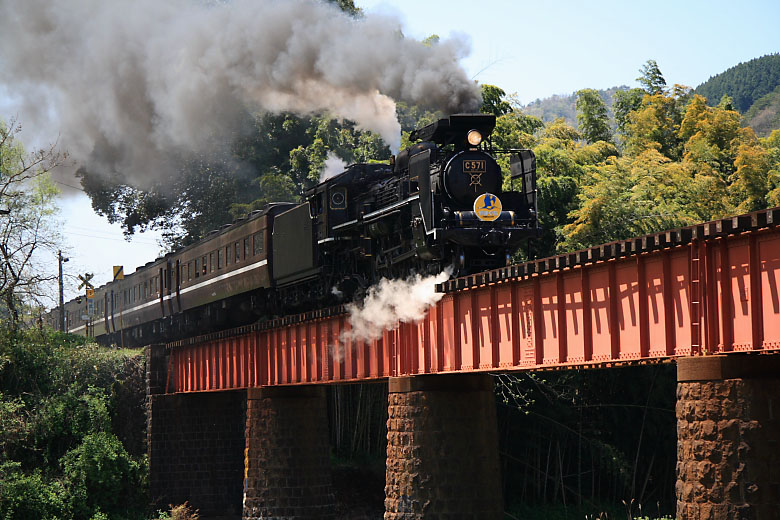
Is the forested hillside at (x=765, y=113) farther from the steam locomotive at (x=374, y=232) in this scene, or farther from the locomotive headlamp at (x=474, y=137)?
the locomotive headlamp at (x=474, y=137)

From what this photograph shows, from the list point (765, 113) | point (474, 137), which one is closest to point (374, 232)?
point (474, 137)

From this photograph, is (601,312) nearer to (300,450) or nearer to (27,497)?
(300,450)

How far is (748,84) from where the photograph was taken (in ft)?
629

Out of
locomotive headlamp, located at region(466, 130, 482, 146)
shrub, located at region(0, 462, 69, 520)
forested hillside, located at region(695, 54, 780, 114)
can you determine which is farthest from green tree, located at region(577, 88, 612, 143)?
forested hillside, located at region(695, 54, 780, 114)

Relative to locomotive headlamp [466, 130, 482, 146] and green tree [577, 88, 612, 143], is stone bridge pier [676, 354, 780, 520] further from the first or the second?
green tree [577, 88, 612, 143]

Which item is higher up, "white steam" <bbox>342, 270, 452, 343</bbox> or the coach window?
the coach window

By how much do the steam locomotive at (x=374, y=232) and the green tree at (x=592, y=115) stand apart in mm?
23823

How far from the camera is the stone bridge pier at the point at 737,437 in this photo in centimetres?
1213

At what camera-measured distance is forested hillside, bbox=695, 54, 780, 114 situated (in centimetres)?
18800

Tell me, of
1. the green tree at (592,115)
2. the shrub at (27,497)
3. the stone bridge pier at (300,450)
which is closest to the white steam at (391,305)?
the stone bridge pier at (300,450)

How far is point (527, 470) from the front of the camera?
38094 millimetres

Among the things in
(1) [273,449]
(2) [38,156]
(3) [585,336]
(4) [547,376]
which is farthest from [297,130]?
(3) [585,336]

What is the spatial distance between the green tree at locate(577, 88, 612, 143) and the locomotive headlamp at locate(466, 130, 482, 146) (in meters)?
37.3

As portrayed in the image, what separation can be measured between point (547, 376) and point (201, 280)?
12.8 metres
